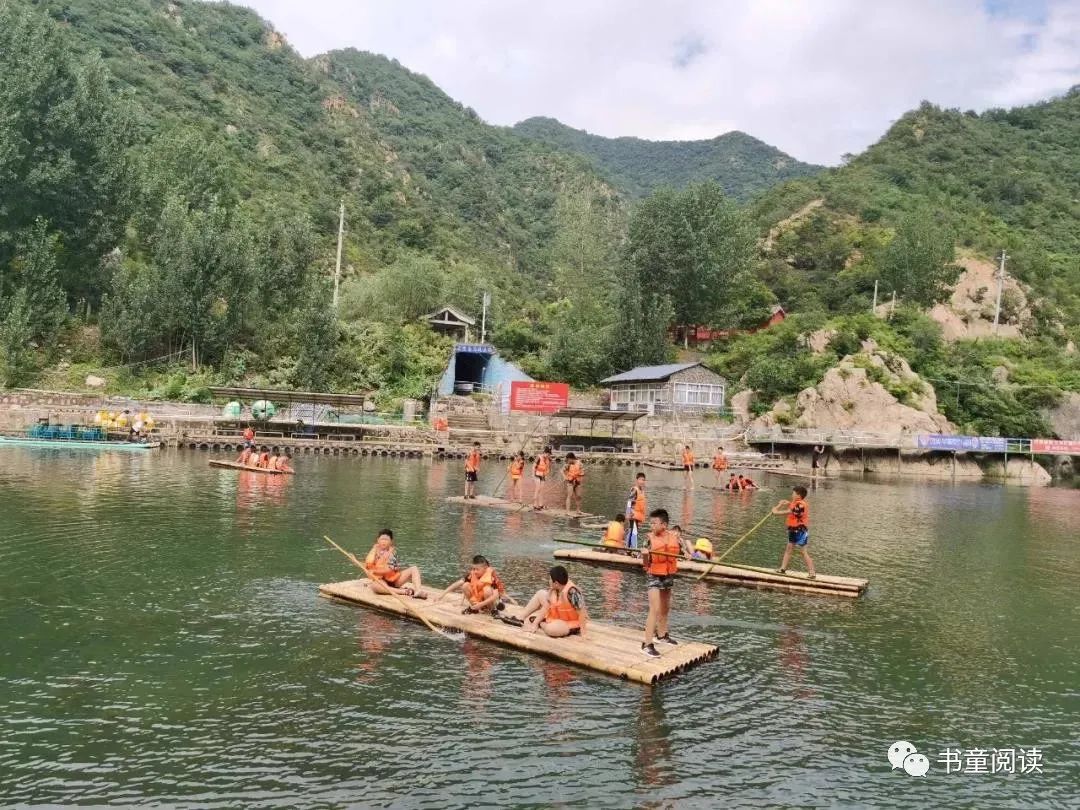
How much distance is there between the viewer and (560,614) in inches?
511

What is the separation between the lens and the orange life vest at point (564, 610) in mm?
12945

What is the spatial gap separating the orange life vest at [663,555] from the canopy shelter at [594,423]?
47001 millimetres

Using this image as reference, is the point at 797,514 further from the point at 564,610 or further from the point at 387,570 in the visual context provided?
the point at 387,570

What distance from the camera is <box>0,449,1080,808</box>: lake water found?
28.1 feet

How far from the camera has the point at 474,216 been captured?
13038 cm

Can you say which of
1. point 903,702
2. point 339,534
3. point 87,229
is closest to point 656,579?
point 903,702

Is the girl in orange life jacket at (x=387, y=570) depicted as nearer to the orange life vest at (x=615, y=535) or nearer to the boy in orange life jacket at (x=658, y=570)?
the boy in orange life jacket at (x=658, y=570)

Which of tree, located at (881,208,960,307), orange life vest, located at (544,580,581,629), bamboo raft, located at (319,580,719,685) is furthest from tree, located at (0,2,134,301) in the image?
tree, located at (881,208,960,307)

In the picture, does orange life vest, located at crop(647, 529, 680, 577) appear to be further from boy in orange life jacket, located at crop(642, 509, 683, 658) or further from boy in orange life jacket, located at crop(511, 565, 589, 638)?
boy in orange life jacket, located at crop(511, 565, 589, 638)

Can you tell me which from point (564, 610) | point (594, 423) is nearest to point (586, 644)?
point (564, 610)

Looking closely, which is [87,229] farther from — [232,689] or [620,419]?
[232,689]

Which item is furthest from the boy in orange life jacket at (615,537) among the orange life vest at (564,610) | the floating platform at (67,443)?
the floating platform at (67,443)

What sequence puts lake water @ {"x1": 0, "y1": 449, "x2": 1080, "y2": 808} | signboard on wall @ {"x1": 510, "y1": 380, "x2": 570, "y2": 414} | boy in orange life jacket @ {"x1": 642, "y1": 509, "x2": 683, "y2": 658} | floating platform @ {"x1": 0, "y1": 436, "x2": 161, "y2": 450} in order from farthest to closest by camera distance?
1. signboard on wall @ {"x1": 510, "y1": 380, "x2": 570, "y2": 414}
2. floating platform @ {"x1": 0, "y1": 436, "x2": 161, "y2": 450}
3. boy in orange life jacket @ {"x1": 642, "y1": 509, "x2": 683, "y2": 658}
4. lake water @ {"x1": 0, "y1": 449, "x2": 1080, "y2": 808}

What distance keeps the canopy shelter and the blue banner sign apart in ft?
74.5
